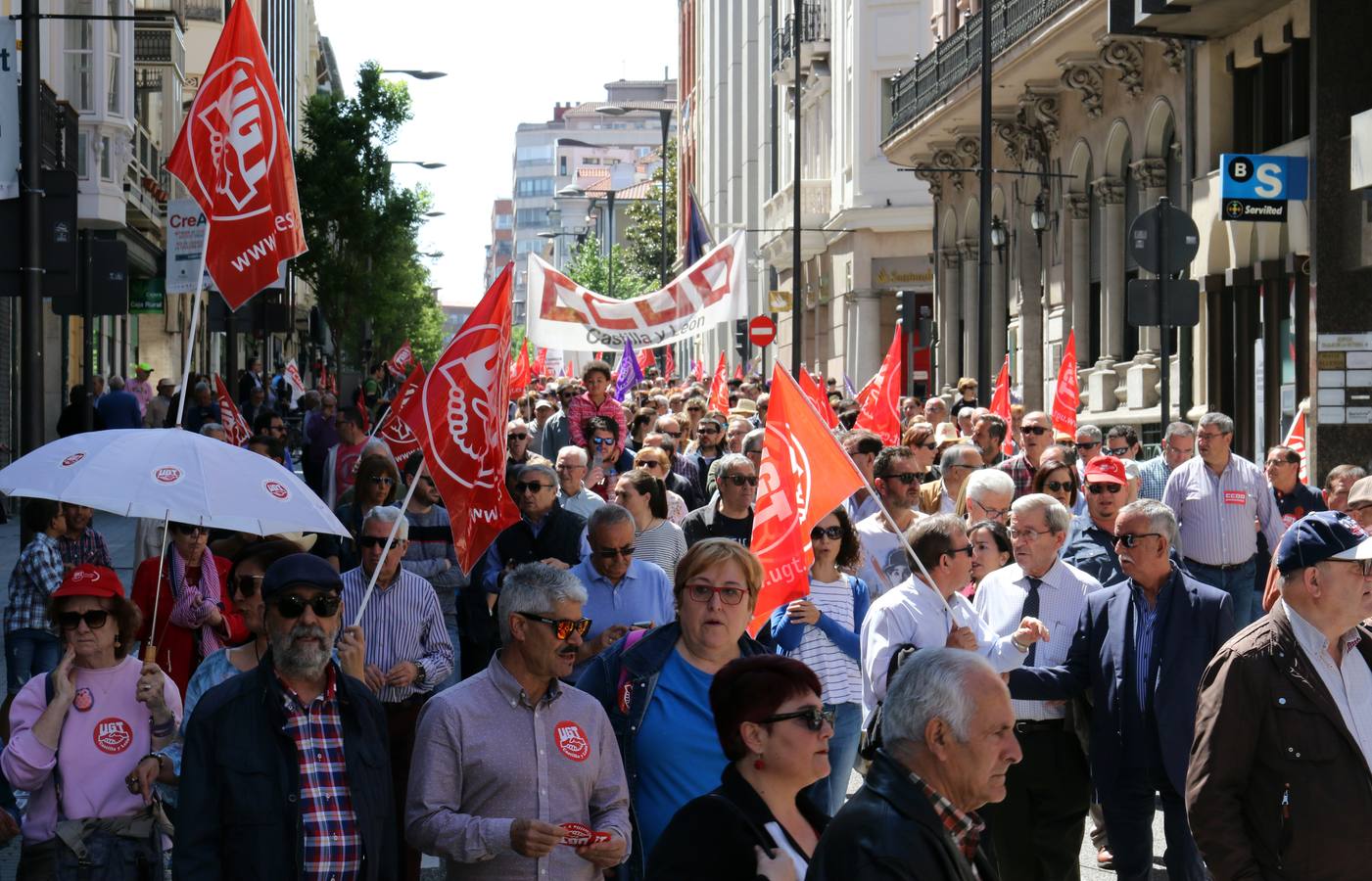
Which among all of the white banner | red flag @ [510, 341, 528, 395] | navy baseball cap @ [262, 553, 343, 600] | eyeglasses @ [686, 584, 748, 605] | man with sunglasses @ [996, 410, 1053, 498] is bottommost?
eyeglasses @ [686, 584, 748, 605]

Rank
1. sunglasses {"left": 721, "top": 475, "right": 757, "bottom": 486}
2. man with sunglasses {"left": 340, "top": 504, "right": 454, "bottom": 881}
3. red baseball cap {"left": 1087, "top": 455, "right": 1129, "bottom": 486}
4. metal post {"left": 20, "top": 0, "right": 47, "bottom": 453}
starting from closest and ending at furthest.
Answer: man with sunglasses {"left": 340, "top": 504, "right": 454, "bottom": 881}
red baseball cap {"left": 1087, "top": 455, "right": 1129, "bottom": 486}
sunglasses {"left": 721, "top": 475, "right": 757, "bottom": 486}
metal post {"left": 20, "top": 0, "right": 47, "bottom": 453}

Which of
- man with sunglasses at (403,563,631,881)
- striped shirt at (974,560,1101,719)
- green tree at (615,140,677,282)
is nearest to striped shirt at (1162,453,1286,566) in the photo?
striped shirt at (974,560,1101,719)

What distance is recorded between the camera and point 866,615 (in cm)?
760

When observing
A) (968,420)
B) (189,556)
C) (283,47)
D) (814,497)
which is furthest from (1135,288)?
(283,47)

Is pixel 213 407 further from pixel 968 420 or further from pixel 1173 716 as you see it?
pixel 1173 716

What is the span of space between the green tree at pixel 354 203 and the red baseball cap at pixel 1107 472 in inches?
1664

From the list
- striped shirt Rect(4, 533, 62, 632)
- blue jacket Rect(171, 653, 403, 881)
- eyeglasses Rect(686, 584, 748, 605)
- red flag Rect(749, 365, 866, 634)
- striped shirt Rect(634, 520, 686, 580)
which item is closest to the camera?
blue jacket Rect(171, 653, 403, 881)

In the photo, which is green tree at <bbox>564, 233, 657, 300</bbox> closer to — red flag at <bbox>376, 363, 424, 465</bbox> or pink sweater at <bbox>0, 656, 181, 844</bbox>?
red flag at <bbox>376, 363, 424, 465</bbox>

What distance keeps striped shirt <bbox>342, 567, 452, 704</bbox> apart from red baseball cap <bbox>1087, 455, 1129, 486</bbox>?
3271 millimetres

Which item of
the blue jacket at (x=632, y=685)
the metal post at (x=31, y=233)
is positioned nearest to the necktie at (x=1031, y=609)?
the blue jacket at (x=632, y=685)

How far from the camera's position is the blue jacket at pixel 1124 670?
23.4 feet

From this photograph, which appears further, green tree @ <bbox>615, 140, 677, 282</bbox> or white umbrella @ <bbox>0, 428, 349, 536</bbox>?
green tree @ <bbox>615, 140, 677, 282</bbox>

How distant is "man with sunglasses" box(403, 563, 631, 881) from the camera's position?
539 cm

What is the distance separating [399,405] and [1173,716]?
12.0 ft
